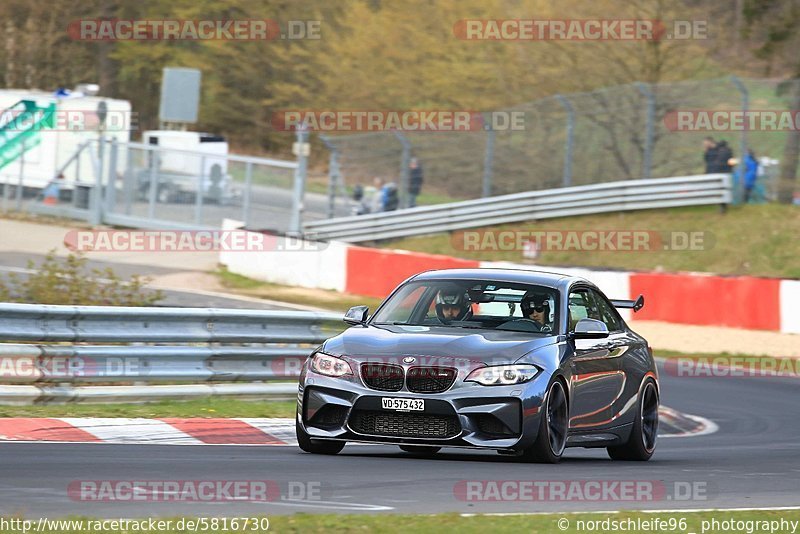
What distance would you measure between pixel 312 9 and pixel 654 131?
85.5 ft

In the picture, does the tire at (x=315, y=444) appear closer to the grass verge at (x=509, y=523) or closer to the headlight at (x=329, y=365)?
the headlight at (x=329, y=365)

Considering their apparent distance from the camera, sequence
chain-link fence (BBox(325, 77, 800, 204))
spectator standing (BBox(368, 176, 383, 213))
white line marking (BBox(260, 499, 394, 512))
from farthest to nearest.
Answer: spectator standing (BBox(368, 176, 383, 213)) < chain-link fence (BBox(325, 77, 800, 204)) < white line marking (BBox(260, 499, 394, 512))

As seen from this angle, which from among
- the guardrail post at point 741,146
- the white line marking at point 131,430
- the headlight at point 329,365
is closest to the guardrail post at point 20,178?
the guardrail post at point 741,146

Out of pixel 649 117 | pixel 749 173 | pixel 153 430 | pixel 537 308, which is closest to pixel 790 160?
pixel 749 173

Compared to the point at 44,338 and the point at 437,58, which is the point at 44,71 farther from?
the point at 44,338

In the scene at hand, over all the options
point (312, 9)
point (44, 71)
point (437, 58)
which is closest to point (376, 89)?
point (437, 58)

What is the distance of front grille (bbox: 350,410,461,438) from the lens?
8648 millimetres

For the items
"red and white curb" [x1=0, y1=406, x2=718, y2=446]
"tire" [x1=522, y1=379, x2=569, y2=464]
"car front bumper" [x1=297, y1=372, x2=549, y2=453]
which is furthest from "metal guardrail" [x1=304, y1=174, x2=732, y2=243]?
"car front bumper" [x1=297, y1=372, x2=549, y2=453]

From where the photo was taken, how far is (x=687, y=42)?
34281mm

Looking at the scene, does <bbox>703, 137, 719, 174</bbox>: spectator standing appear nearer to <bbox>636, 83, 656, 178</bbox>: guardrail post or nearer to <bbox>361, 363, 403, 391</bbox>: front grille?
<bbox>636, 83, 656, 178</bbox>: guardrail post

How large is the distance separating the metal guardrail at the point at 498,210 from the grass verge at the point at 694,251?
0.77 feet

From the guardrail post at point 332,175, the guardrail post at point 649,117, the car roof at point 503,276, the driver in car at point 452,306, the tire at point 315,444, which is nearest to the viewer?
the tire at point 315,444

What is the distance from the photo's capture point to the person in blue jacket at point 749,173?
27.8 m

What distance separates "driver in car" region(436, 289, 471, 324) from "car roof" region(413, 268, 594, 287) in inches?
7.1
